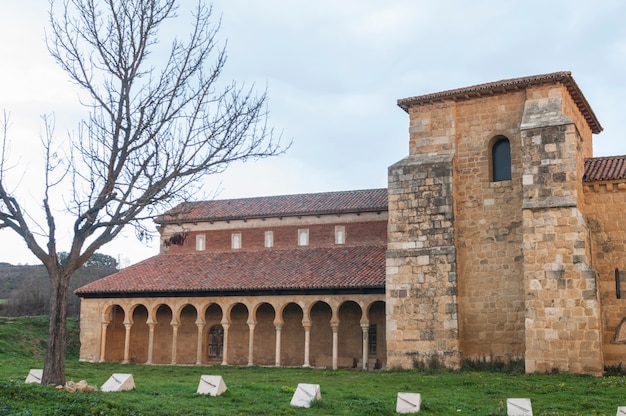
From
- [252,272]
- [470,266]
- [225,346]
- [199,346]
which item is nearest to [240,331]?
[225,346]

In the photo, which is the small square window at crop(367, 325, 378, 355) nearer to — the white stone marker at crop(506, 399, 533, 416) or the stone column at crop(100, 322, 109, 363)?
the stone column at crop(100, 322, 109, 363)

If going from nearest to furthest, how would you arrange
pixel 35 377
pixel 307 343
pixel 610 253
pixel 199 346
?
pixel 35 377
pixel 610 253
pixel 307 343
pixel 199 346

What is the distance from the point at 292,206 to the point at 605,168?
616 inches

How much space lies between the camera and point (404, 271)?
1024 inches

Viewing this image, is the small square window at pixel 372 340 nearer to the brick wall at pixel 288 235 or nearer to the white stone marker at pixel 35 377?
the brick wall at pixel 288 235

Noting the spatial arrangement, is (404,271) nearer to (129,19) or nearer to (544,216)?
(544,216)

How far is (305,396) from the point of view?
629 inches

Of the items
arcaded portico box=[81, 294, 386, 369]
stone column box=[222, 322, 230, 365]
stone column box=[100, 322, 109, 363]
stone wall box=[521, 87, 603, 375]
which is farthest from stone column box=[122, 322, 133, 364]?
stone wall box=[521, 87, 603, 375]

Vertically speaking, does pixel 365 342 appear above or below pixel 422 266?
below

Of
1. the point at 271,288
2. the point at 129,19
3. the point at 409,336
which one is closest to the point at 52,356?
the point at 129,19

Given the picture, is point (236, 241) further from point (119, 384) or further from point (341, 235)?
point (119, 384)

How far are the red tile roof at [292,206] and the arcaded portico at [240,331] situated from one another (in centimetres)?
456

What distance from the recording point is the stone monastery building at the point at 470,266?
2361 centimetres

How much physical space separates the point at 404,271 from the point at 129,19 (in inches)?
509
